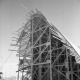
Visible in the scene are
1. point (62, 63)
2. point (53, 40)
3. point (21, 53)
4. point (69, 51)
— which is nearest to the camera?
point (69, 51)

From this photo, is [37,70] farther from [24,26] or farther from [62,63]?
[24,26]

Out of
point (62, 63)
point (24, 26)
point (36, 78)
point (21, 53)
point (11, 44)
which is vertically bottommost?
point (36, 78)

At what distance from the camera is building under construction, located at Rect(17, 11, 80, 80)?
19.3 meters

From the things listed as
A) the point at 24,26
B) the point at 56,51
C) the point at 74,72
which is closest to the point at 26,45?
the point at 24,26

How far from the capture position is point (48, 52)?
21.6 meters

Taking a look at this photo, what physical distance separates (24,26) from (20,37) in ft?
8.40

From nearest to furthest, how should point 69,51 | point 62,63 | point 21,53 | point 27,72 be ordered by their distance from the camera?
point 69,51, point 62,63, point 21,53, point 27,72

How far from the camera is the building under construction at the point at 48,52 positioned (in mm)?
19309

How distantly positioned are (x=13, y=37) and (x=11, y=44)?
1523 millimetres

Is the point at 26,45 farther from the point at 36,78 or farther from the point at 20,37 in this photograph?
the point at 36,78

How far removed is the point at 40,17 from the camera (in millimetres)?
21203

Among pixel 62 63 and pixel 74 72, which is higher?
pixel 62 63

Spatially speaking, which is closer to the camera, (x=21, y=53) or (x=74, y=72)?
(x=74, y=72)

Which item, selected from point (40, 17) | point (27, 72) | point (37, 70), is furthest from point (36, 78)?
point (40, 17)
